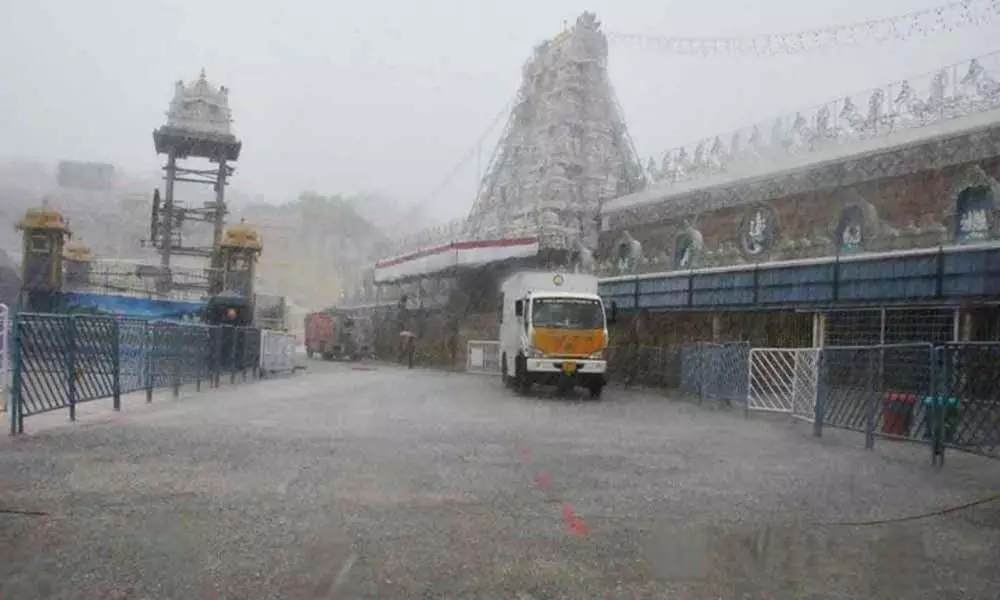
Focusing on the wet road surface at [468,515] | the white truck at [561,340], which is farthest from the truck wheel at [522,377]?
the wet road surface at [468,515]

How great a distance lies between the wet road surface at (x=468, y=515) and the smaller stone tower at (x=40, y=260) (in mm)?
18803

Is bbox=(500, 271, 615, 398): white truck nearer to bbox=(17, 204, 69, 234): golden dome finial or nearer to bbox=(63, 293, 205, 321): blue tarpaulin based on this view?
bbox=(63, 293, 205, 321): blue tarpaulin

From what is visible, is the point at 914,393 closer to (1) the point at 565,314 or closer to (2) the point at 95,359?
(1) the point at 565,314

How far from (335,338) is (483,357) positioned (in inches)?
761

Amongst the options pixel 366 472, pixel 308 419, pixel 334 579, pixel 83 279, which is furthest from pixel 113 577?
pixel 83 279

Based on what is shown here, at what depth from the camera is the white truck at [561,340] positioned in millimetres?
22188

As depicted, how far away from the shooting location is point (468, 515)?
6.93 meters

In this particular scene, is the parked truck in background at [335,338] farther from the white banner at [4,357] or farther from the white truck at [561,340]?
the white banner at [4,357]

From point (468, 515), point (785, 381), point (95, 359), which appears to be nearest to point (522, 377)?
point (785, 381)

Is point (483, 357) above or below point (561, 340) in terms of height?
below

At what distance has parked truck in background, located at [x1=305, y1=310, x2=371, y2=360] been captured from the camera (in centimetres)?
5291

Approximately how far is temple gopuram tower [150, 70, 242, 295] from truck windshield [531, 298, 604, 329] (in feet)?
74.5

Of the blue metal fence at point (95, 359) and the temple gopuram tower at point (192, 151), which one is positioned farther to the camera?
the temple gopuram tower at point (192, 151)

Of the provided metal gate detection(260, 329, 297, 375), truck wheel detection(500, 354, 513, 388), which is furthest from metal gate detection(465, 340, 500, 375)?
truck wheel detection(500, 354, 513, 388)
